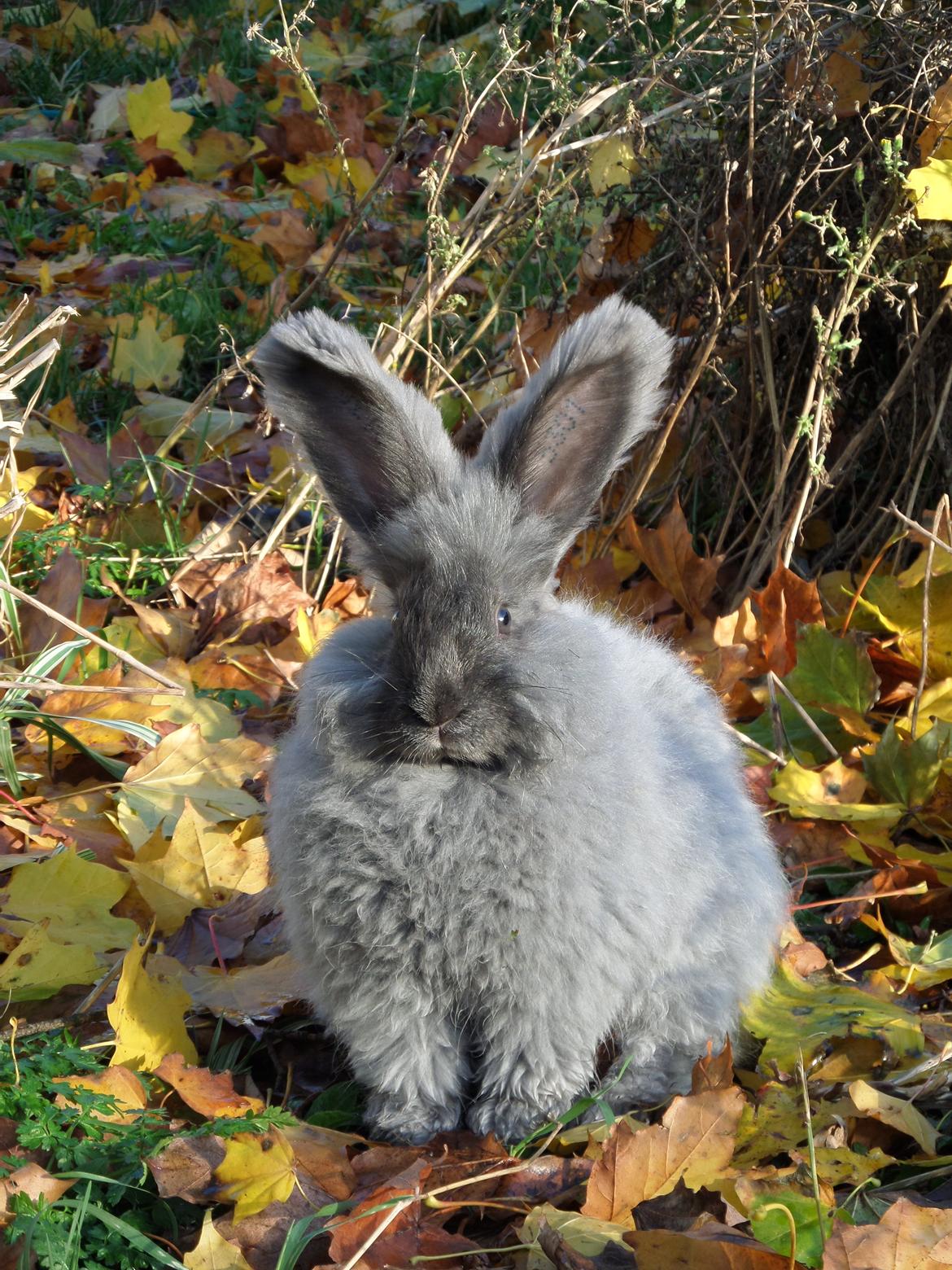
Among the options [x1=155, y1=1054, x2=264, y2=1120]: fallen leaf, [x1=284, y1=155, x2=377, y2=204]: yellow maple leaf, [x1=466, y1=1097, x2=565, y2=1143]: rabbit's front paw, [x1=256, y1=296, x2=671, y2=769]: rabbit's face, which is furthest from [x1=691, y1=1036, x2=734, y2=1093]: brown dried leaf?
[x1=284, y1=155, x2=377, y2=204]: yellow maple leaf

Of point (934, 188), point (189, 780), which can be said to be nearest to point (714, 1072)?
point (189, 780)

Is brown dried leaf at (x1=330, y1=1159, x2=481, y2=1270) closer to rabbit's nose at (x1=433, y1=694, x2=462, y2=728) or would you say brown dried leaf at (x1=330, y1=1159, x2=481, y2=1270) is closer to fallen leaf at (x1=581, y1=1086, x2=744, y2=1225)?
fallen leaf at (x1=581, y1=1086, x2=744, y2=1225)

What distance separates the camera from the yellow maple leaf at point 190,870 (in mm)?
3242

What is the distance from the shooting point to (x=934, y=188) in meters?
3.54

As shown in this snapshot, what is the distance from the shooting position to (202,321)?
5.51 meters

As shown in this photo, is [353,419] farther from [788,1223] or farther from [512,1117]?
[788,1223]

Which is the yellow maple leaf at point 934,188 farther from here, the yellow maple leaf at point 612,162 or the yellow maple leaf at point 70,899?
the yellow maple leaf at point 70,899

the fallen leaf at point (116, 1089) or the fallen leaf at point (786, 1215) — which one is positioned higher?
the fallen leaf at point (786, 1215)

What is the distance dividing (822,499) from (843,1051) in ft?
7.28

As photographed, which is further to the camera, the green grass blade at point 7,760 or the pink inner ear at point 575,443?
the green grass blade at point 7,760

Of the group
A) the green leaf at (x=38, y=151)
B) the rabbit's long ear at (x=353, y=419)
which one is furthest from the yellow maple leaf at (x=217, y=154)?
the rabbit's long ear at (x=353, y=419)

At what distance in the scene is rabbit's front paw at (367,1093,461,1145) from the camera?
2779 mm

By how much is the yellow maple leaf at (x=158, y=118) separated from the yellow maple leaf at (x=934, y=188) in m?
4.39

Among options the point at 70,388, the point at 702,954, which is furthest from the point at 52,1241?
the point at 70,388
